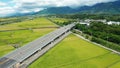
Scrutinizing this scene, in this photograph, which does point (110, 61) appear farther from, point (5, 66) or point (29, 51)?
point (5, 66)

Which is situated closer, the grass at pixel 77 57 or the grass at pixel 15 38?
the grass at pixel 77 57

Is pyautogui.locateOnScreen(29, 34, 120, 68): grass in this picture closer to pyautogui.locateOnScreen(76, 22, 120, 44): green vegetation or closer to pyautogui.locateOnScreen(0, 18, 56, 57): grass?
pyautogui.locateOnScreen(76, 22, 120, 44): green vegetation

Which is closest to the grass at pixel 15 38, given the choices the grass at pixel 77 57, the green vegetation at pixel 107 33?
the grass at pixel 77 57

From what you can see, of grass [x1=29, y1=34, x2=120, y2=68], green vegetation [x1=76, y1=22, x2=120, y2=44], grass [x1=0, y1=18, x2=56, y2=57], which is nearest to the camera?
grass [x1=29, y1=34, x2=120, y2=68]

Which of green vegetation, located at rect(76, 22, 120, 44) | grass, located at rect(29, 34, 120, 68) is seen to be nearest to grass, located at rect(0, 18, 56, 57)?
grass, located at rect(29, 34, 120, 68)

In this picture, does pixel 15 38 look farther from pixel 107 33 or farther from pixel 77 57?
pixel 77 57

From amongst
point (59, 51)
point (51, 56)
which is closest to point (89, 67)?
point (51, 56)

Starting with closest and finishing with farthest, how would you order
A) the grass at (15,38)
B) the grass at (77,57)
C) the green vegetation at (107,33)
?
the grass at (77,57) → the grass at (15,38) → the green vegetation at (107,33)

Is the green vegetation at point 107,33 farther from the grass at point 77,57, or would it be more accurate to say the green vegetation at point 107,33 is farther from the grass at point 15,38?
the grass at point 15,38

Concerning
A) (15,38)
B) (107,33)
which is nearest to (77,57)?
(15,38)
